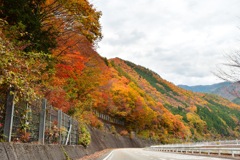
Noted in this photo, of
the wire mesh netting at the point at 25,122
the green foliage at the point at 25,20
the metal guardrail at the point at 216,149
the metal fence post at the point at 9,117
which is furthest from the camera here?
the metal guardrail at the point at 216,149

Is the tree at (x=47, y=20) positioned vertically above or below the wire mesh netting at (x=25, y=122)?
above

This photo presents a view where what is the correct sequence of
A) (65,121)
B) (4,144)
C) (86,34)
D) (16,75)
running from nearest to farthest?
1. (4,144)
2. (16,75)
3. (65,121)
4. (86,34)

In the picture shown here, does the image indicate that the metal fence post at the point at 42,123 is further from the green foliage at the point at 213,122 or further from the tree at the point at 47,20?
the green foliage at the point at 213,122

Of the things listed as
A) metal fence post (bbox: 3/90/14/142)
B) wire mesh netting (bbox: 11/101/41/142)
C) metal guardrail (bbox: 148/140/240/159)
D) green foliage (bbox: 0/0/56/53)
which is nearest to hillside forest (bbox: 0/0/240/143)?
green foliage (bbox: 0/0/56/53)

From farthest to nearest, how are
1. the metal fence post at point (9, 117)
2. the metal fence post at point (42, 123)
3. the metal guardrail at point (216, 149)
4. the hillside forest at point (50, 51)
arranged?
the metal guardrail at point (216, 149), the metal fence post at point (42, 123), the hillside forest at point (50, 51), the metal fence post at point (9, 117)

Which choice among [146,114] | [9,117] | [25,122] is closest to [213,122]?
[146,114]

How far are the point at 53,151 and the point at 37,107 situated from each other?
1777mm

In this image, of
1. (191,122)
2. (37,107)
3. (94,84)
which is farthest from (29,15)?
(191,122)

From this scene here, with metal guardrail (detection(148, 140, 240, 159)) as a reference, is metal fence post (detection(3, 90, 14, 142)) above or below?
above

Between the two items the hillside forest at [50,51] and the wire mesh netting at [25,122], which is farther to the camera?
the wire mesh netting at [25,122]

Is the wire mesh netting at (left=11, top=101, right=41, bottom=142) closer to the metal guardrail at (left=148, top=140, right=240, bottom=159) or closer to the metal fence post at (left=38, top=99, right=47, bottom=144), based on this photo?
the metal fence post at (left=38, top=99, right=47, bottom=144)

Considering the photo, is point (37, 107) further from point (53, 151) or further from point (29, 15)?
point (29, 15)

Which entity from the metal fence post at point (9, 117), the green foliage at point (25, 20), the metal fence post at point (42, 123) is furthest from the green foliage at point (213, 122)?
the metal fence post at point (9, 117)

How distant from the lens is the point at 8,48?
827 cm
